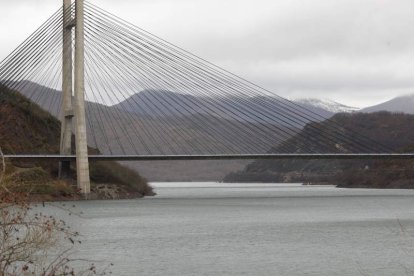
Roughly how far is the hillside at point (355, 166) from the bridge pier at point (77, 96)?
5415cm

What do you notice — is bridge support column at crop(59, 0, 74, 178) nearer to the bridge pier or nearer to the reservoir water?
the bridge pier

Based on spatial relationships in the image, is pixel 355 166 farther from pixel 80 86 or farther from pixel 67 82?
pixel 80 86

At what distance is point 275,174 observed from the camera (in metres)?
162

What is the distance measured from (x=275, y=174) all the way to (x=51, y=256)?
142 m

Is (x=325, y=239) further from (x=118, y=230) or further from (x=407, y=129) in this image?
(x=407, y=129)

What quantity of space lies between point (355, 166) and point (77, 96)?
8727cm

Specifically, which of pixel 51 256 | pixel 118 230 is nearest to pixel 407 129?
pixel 118 230

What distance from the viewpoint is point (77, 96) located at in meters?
52.2

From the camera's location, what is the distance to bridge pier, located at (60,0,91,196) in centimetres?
5219

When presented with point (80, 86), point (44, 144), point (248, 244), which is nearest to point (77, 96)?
point (80, 86)

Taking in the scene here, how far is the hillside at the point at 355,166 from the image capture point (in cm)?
11300

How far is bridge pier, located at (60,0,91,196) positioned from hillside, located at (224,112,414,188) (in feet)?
178

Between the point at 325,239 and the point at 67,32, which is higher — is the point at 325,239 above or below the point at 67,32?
below

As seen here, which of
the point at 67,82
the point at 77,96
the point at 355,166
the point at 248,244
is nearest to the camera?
the point at 248,244
